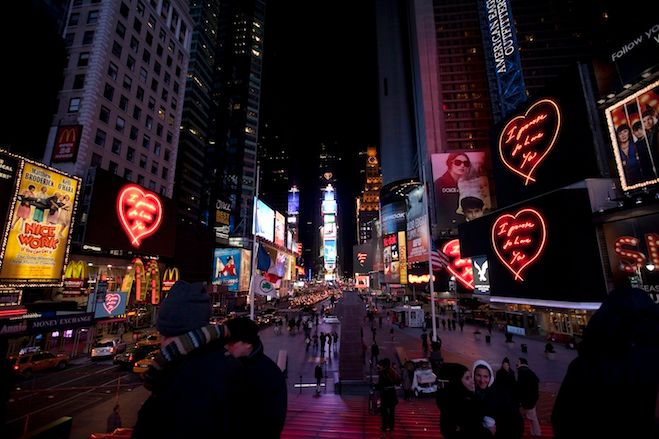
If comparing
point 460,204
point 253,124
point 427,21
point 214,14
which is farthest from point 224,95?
point 460,204

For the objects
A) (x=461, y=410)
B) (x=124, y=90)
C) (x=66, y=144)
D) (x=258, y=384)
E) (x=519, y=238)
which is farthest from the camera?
(x=124, y=90)

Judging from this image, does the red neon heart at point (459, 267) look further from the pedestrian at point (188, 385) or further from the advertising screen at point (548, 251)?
the pedestrian at point (188, 385)

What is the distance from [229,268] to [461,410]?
6214cm

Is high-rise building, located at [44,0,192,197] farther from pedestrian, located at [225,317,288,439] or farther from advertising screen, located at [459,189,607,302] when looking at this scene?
advertising screen, located at [459,189,607,302]

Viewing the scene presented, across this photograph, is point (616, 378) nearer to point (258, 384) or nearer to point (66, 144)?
point (258, 384)

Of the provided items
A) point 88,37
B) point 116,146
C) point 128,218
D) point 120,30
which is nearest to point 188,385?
point 128,218

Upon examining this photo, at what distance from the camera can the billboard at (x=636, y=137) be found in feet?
62.6

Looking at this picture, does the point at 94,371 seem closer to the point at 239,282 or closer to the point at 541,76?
the point at 239,282

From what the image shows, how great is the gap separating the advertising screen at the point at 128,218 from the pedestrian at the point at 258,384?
108 feet

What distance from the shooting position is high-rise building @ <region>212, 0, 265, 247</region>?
9638 cm

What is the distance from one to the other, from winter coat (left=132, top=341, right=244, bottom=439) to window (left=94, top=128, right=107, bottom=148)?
40.5 metres

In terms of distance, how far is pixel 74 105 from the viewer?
3238cm

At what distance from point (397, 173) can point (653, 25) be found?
110225 mm

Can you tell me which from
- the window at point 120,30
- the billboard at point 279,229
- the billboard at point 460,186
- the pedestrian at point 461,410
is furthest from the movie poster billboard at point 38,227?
the billboard at point 279,229
